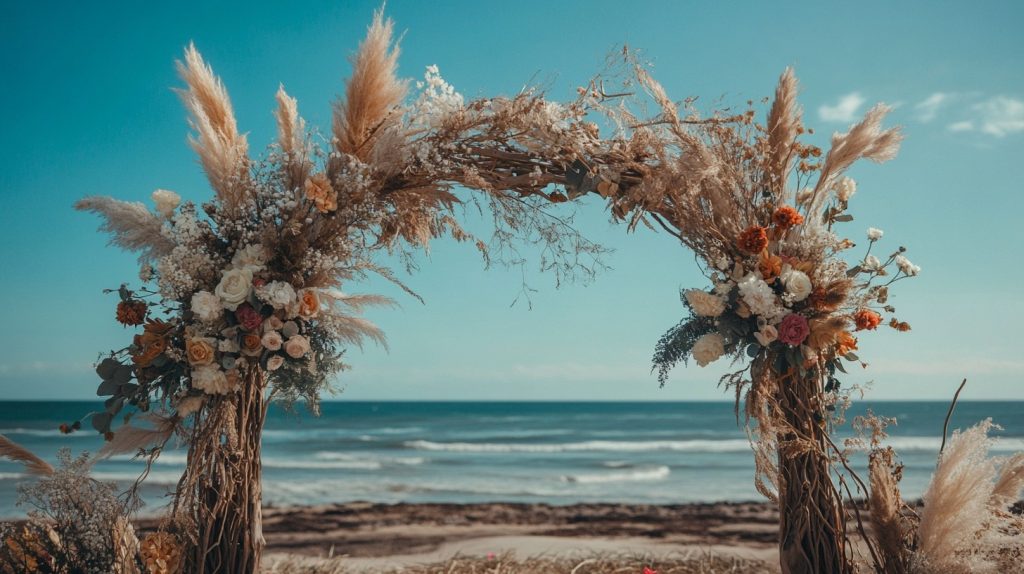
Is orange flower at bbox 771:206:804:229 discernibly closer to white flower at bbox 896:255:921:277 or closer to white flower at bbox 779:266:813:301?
white flower at bbox 779:266:813:301

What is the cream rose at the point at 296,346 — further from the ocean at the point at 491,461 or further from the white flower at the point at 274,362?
the ocean at the point at 491,461

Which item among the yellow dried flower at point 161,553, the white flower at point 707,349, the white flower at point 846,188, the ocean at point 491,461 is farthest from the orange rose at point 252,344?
the ocean at point 491,461

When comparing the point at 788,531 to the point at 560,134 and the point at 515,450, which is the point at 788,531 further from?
the point at 515,450

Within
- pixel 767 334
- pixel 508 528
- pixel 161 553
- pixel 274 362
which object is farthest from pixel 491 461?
pixel 767 334

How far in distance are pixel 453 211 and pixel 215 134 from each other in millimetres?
894

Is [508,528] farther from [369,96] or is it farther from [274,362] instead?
[369,96]

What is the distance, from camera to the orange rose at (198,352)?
7.72 ft

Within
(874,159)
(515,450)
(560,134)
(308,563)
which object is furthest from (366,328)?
(515,450)

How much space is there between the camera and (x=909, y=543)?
250 cm

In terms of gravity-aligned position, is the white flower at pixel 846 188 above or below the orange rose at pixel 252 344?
above

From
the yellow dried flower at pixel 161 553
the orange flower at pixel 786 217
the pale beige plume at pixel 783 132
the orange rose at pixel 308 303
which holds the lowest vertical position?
the yellow dried flower at pixel 161 553

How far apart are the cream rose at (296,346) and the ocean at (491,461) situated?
322 centimetres

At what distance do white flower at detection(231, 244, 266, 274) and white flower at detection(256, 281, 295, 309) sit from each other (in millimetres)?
88

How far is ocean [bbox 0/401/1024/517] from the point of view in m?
10.5
